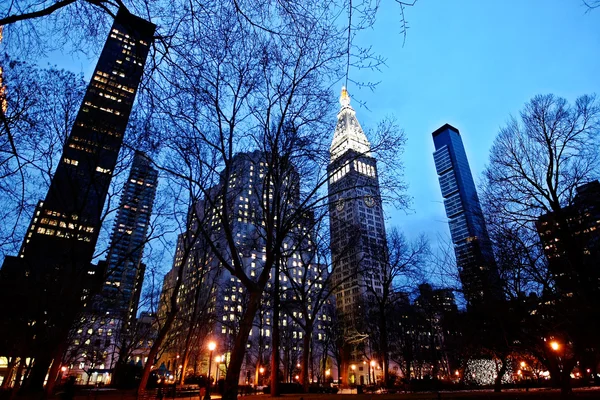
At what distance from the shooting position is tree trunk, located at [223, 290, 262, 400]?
1032 cm

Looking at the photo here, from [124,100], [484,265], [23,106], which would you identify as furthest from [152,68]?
[484,265]

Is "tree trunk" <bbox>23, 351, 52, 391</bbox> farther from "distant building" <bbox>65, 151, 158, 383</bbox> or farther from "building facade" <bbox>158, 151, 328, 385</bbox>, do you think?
"building facade" <bbox>158, 151, 328, 385</bbox>

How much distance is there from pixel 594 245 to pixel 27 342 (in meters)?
30.0

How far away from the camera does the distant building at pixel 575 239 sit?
12.6 metres

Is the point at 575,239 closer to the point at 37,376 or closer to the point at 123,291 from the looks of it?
the point at 123,291

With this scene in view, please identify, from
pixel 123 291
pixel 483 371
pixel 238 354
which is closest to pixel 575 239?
pixel 238 354

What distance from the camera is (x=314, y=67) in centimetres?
1192

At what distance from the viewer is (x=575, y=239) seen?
14.1 metres

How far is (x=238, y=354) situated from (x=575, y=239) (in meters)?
15.2

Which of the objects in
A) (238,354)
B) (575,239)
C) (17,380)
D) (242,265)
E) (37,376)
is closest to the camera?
(238,354)

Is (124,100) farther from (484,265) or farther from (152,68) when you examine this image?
(484,265)

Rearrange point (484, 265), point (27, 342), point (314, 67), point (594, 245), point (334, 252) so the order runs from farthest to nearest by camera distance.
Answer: point (334, 252), point (484, 265), point (27, 342), point (594, 245), point (314, 67)

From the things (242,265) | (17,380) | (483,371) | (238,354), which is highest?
(242,265)

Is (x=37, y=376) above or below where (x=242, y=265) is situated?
below
